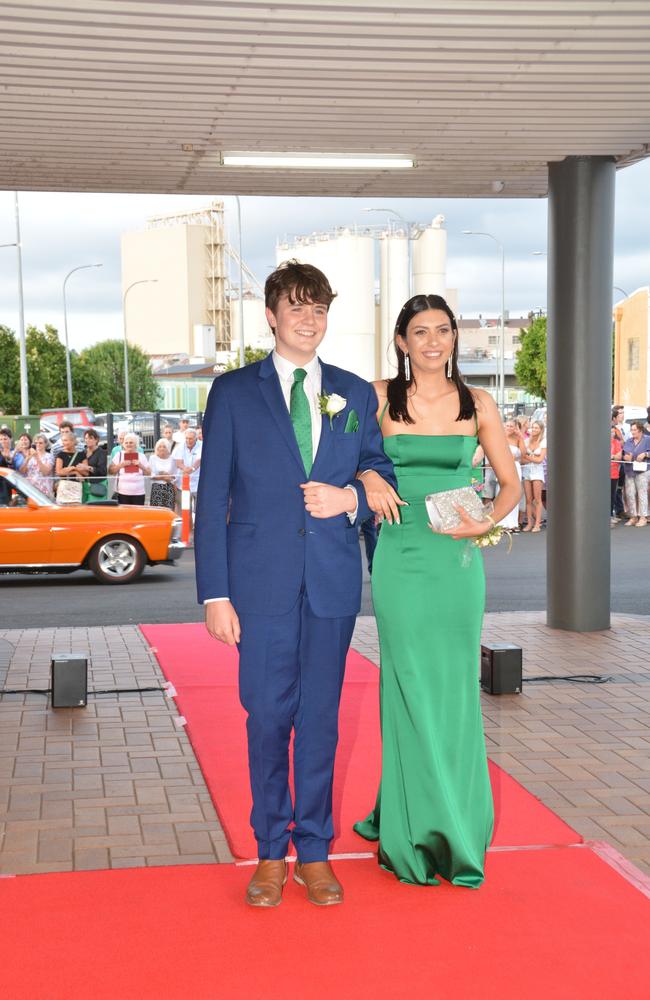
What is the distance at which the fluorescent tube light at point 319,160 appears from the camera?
29.4 ft

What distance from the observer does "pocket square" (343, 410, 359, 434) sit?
3.96 metres

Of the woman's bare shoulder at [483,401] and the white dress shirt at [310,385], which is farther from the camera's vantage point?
the woman's bare shoulder at [483,401]

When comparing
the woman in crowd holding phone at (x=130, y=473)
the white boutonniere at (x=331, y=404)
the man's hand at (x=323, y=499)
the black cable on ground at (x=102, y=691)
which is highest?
the white boutonniere at (x=331, y=404)

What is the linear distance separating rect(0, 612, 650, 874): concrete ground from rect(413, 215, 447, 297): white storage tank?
63.9 meters

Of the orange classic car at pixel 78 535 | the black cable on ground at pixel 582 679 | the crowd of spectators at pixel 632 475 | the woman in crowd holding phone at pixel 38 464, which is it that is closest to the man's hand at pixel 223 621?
the black cable on ground at pixel 582 679

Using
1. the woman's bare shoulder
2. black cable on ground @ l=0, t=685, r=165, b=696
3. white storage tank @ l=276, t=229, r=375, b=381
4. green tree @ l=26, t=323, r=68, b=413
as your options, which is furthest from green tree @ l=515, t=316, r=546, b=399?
the woman's bare shoulder

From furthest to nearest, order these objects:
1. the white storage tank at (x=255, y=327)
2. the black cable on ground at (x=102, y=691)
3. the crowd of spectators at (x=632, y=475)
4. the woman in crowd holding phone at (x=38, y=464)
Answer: the white storage tank at (x=255, y=327) → the crowd of spectators at (x=632, y=475) → the woman in crowd holding phone at (x=38, y=464) → the black cable on ground at (x=102, y=691)

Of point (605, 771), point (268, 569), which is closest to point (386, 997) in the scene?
point (268, 569)

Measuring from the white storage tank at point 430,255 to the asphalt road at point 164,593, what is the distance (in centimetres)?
5704

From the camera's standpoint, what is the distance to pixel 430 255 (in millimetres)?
71875

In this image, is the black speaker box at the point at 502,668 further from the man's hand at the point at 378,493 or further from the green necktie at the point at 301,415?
the green necktie at the point at 301,415

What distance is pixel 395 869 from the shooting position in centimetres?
410

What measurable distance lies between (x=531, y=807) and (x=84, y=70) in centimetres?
471

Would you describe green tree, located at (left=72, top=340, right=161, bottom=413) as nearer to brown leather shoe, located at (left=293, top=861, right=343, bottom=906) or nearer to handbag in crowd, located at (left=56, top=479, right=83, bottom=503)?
handbag in crowd, located at (left=56, top=479, right=83, bottom=503)
